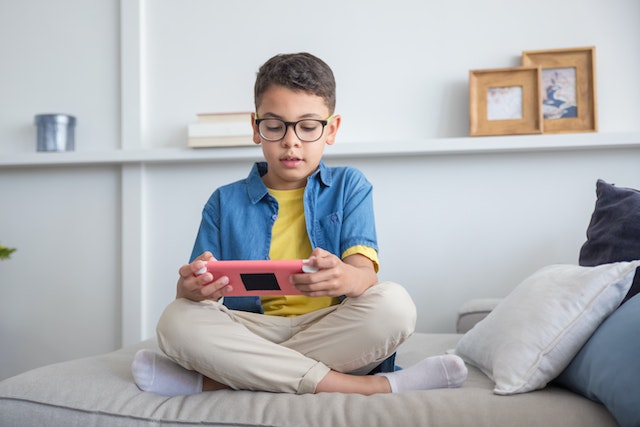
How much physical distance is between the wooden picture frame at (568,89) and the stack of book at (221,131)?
3.21 ft

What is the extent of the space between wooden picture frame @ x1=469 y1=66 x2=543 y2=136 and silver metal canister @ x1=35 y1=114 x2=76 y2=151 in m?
1.49

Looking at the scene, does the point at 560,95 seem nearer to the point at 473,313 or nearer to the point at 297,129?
the point at 473,313

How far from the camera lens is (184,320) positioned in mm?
1423

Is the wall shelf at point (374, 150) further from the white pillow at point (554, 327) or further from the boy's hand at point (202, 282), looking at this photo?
the boy's hand at point (202, 282)

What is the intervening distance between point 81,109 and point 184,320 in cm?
165

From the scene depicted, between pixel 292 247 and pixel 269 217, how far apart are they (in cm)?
9

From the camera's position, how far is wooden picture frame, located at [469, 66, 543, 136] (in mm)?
2426

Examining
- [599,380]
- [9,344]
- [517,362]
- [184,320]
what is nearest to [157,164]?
A: [9,344]

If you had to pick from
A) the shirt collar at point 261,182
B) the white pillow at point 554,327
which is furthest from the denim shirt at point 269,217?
Answer: the white pillow at point 554,327

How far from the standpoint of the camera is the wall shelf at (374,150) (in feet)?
7.78

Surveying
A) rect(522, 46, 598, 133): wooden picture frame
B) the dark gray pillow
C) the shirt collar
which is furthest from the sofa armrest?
the shirt collar

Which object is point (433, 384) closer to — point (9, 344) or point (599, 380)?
point (599, 380)

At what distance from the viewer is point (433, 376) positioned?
140cm

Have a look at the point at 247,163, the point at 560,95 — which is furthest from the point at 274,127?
the point at 560,95
